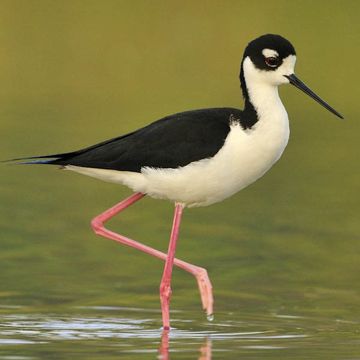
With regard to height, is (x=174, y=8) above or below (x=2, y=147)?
above

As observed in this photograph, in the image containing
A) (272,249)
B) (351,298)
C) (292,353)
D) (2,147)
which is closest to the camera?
(292,353)

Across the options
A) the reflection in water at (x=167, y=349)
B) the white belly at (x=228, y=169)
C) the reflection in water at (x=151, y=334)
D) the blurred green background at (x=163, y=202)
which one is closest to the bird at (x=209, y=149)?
the white belly at (x=228, y=169)

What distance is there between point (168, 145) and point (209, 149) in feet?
1.14

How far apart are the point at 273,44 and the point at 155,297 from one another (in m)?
1.96

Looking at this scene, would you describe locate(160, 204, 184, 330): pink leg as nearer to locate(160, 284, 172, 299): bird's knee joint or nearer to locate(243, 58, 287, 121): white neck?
locate(160, 284, 172, 299): bird's knee joint

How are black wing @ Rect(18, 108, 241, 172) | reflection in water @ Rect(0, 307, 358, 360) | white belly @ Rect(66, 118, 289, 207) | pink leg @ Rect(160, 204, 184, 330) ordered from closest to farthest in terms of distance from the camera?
reflection in water @ Rect(0, 307, 358, 360) < white belly @ Rect(66, 118, 289, 207) < black wing @ Rect(18, 108, 241, 172) < pink leg @ Rect(160, 204, 184, 330)

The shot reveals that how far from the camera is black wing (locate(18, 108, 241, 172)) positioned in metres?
9.76

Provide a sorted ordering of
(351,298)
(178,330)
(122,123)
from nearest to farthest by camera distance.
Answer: (178,330), (351,298), (122,123)

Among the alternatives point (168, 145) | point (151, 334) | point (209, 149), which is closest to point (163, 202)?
point (168, 145)

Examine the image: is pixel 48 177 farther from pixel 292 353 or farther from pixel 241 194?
pixel 292 353

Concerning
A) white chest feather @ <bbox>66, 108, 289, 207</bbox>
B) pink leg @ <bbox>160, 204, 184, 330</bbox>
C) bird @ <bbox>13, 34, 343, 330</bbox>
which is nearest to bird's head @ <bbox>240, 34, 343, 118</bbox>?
bird @ <bbox>13, 34, 343, 330</bbox>

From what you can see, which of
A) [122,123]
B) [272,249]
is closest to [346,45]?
[122,123]

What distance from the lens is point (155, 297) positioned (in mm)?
10805

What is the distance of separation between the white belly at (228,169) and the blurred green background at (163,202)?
2.71 ft
